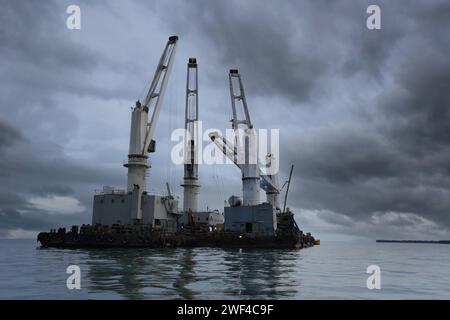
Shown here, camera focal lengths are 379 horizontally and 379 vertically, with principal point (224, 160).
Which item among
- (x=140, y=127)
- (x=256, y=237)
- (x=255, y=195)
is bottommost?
(x=256, y=237)

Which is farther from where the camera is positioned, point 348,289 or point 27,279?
point 27,279

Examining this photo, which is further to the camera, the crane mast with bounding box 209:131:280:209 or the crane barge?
the crane mast with bounding box 209:131:280:209

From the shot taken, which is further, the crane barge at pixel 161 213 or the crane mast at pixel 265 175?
the crane mast at pixel 265 175

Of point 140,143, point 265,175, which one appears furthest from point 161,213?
point 265,175

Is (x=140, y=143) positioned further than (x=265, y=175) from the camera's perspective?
No

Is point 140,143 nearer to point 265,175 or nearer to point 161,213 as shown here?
point 161,213

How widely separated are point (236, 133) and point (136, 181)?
2857 centimetres

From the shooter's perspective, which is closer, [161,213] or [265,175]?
[161,213]
